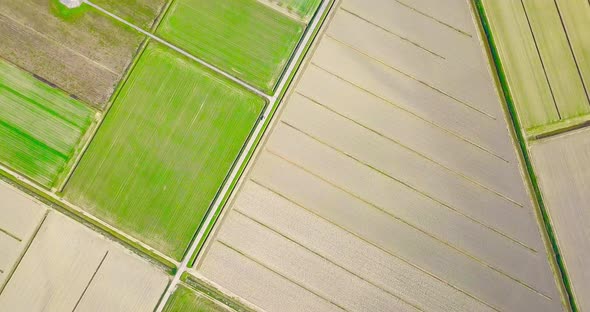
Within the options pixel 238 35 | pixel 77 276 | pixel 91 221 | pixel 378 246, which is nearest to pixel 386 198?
pixel 378 246

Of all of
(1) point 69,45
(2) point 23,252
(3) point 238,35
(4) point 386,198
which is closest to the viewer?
(2) point 23,252

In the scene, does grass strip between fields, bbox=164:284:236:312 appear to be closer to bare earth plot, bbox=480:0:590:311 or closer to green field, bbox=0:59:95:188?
green field, bbox=0:59:95:188

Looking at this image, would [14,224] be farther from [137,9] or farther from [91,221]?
[137,9]

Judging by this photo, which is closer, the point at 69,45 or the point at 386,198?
the point at 386,198

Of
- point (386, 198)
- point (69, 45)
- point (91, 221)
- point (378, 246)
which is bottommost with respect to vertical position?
point (91, 221)

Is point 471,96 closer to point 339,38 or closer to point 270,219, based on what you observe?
point 339,38

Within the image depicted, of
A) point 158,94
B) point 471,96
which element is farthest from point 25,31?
point 471,96

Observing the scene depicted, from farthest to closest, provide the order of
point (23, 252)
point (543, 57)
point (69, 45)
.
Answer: point (543, 57)
point (69, 45)
point (23, 252)
